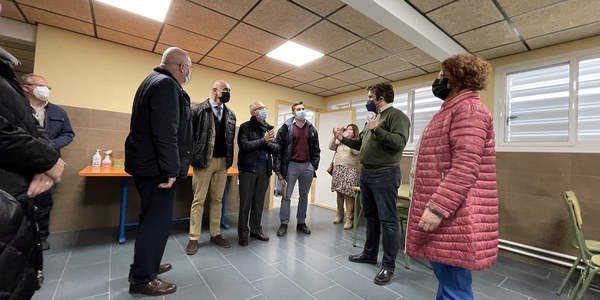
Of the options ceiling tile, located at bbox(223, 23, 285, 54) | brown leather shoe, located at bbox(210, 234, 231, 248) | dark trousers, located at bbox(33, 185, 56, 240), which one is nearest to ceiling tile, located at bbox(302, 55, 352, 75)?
ceiling tile, located at bbox(223, 23, 285, 54)

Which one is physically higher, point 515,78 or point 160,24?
point 160,24

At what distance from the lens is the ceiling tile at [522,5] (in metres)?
2.01

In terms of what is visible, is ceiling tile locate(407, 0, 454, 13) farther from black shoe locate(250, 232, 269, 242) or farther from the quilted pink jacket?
black shoe locate(250, 232, 269, 242)

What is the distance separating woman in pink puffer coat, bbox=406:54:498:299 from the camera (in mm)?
1019

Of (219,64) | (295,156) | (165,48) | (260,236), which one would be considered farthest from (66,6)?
(260,236)

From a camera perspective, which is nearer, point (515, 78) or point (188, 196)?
point (515, 78)

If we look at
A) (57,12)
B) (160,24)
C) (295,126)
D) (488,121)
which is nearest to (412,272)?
(488,121)

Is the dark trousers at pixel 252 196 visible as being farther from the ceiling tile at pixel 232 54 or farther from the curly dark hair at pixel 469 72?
the curly dark hair at pixel 469 72

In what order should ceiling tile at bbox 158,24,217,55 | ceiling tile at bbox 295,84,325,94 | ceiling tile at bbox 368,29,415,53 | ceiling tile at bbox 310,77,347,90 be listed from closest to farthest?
ceiling tile at bbox 368,29,415,53 < ceiling tile at bbox 158,24,217,55 < ceiling tile at bbox 310,77,347,90 < ceiling tile at bbox 295,84,325,94

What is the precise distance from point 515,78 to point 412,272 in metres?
2.72

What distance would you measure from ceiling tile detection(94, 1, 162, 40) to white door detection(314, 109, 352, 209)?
3.24m

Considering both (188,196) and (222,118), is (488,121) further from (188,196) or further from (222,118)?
(188,196)

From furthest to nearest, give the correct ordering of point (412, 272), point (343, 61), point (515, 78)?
point (343, 61)
point (515, 78)
point (412, 272)

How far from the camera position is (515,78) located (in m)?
3.11
